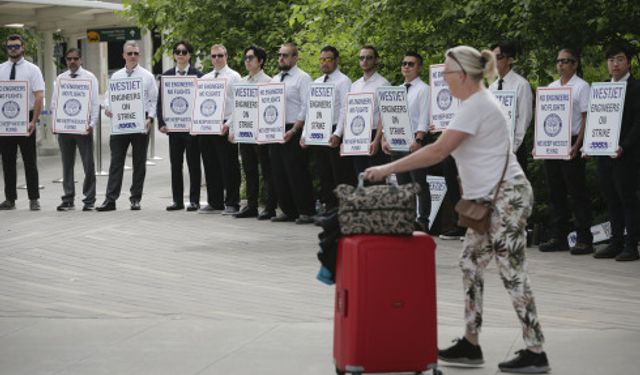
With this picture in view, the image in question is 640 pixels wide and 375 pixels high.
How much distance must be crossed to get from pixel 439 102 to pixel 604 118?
2.36 meters

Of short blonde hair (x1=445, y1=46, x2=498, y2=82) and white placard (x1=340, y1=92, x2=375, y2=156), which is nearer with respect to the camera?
short blonde hair (x1=445, y1=46, x2=498, y2=82)

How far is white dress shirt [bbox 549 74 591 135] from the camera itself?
1316 cm

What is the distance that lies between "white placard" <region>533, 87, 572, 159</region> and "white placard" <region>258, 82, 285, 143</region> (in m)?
4.00

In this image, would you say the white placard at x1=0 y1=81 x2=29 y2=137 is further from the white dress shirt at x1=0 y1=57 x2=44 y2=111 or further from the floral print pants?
the floral print pants

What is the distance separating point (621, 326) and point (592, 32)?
5.64 m

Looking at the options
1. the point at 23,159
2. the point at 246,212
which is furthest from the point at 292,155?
the point at 23,159

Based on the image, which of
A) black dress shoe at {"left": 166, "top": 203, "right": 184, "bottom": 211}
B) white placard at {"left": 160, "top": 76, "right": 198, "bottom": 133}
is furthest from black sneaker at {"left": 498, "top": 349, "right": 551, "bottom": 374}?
black dress shoe at {"left": 166, "top": 203, "right": 184, "bottom": 211}

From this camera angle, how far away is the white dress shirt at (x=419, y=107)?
14711 mm

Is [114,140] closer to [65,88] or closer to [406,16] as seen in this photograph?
[65,88]

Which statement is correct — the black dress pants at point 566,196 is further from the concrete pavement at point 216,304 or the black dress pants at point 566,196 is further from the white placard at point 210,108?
the white placard at point 210,108

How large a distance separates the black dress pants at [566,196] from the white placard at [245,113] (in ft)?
14.9

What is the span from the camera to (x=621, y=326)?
9.34 m

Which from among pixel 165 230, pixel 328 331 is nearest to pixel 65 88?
pixel 165 230

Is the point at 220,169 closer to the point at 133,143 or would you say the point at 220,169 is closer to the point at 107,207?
the point at 133,143
